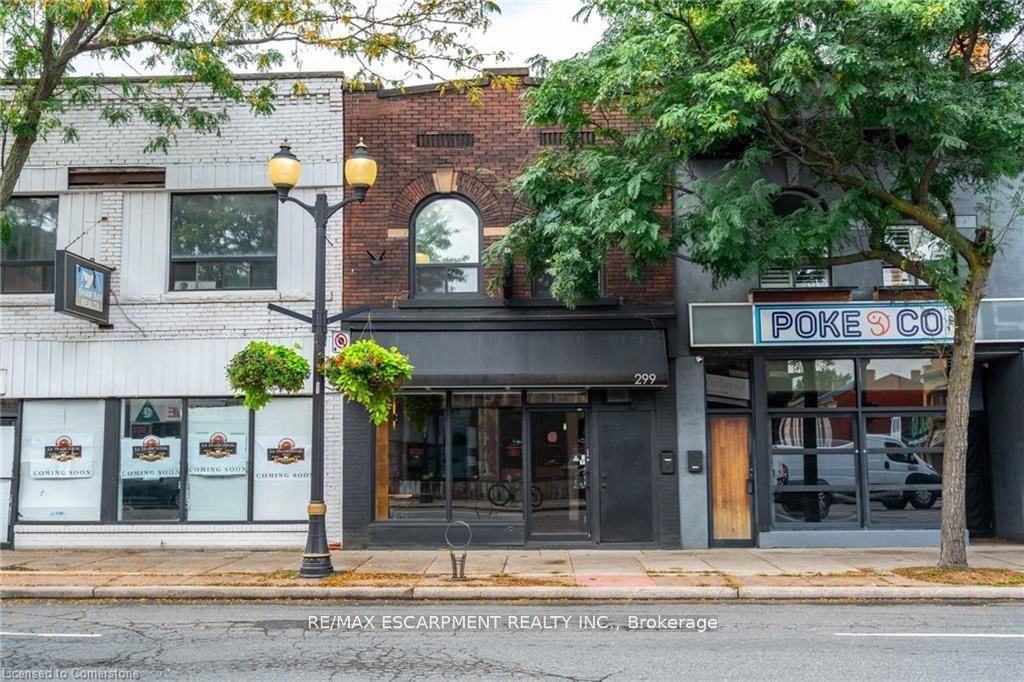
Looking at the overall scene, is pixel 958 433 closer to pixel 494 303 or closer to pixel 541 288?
pixel 541 288

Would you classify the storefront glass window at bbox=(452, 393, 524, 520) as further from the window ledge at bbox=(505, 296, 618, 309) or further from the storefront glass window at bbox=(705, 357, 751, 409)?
the storefront glass window at bbox=(705, 357, 751, 409)

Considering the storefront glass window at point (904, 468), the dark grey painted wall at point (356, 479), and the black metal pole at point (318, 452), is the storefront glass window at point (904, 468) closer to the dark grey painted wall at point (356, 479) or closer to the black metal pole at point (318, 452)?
the dark grey painted wall at point (356, 479)

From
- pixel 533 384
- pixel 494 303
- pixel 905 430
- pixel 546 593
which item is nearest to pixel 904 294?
pixel 905 430

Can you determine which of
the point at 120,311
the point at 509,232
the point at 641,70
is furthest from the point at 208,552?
the point at 641,70

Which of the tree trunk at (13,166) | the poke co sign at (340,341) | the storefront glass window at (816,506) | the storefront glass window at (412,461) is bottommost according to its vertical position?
the storefront glass window at (816,506)

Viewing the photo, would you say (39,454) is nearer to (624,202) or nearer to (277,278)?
(277,278)

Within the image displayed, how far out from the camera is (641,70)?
1046cm

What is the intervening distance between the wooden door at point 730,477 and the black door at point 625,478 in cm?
113

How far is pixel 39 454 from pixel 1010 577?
14.7 metres

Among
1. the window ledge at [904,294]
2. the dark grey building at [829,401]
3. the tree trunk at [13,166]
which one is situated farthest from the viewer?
the window ledge at [904,294]

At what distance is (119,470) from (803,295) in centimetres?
1171

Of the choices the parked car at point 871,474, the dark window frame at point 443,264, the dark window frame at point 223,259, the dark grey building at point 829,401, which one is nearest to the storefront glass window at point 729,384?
the dark grey building at point 829,401

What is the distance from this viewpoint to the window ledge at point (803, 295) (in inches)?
543

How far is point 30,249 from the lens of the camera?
1457cm
